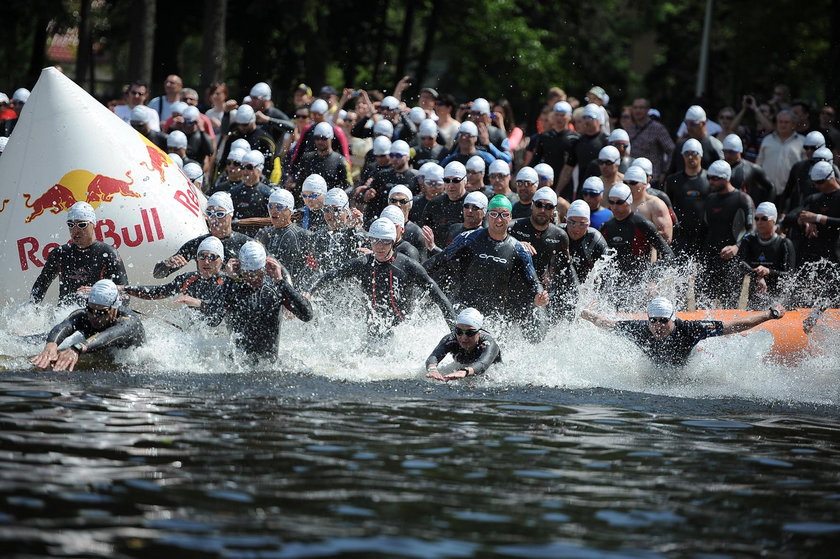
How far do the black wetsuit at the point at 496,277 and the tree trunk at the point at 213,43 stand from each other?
11.9 meters

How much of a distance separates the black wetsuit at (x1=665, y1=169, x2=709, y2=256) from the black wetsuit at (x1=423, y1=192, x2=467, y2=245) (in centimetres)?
256

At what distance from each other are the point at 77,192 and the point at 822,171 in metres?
8.11

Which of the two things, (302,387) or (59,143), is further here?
(59,143)

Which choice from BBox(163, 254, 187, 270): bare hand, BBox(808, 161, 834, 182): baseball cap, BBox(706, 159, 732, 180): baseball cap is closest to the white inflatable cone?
BBox(163, 254, 187, 270): bare hand

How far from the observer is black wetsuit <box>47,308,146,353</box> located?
1171 cm

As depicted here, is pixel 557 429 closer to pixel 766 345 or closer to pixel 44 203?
pixel 766 345

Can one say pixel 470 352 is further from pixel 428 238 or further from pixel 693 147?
pixel 693 147

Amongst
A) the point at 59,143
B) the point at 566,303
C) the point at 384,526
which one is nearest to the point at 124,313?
the point at 59,143

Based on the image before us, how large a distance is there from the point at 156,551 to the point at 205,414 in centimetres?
338

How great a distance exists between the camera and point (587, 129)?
53.3 feet

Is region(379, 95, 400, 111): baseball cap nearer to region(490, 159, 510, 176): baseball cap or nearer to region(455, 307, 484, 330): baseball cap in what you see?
region(490, 159, 510, 176): baseball cap

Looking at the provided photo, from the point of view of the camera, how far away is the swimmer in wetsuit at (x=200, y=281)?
1230 cm

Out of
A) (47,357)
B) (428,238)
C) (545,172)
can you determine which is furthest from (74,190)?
(545,172)

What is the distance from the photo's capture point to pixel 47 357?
11422 mm
